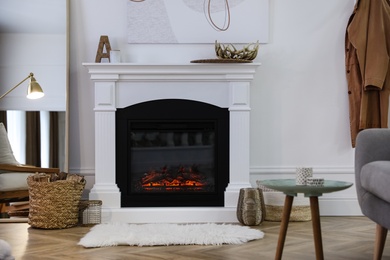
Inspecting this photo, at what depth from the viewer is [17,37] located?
536cm

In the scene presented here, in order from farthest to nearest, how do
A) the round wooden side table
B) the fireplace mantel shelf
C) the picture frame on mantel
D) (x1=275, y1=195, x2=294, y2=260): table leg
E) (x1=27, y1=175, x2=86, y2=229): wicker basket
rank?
the picture frame on mantel → the fireplace mantel shelf → (x1=27, y1=175, x2=86, y2=229): wicker basket → (x1=275, y1=195, x2=294, y2=260): table leg → the round wooden side table

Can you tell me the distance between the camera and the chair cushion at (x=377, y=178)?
3.15 m

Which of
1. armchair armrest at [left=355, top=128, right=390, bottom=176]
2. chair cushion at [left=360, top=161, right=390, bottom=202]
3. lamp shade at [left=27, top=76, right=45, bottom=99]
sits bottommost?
chair cushion at [left=360, top=161, right=390, bottom=202]

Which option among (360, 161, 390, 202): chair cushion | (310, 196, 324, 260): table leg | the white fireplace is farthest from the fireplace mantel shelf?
(310, 196, 324, 260): table leg

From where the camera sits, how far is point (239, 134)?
5.30 metres

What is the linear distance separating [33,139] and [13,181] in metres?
0.37

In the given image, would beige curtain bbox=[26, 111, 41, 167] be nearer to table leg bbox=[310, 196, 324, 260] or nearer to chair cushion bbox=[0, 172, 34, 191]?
chair cushion bbox=[0, 172, 34, 191]

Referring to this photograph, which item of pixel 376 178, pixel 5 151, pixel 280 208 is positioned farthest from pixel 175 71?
pixel 376 178

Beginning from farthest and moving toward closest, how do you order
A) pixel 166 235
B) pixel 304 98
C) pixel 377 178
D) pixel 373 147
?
pixel 304 98
pixel 166 235
pixel 373 147
pixel 377 178

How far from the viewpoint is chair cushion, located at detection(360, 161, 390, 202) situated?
10.3 ft

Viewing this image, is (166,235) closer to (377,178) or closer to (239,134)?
(239,134)

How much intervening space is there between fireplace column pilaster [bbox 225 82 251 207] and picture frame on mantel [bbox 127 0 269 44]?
51 cm

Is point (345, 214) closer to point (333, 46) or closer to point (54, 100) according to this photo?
point (333, 46)

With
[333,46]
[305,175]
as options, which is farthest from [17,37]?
[305,175]
